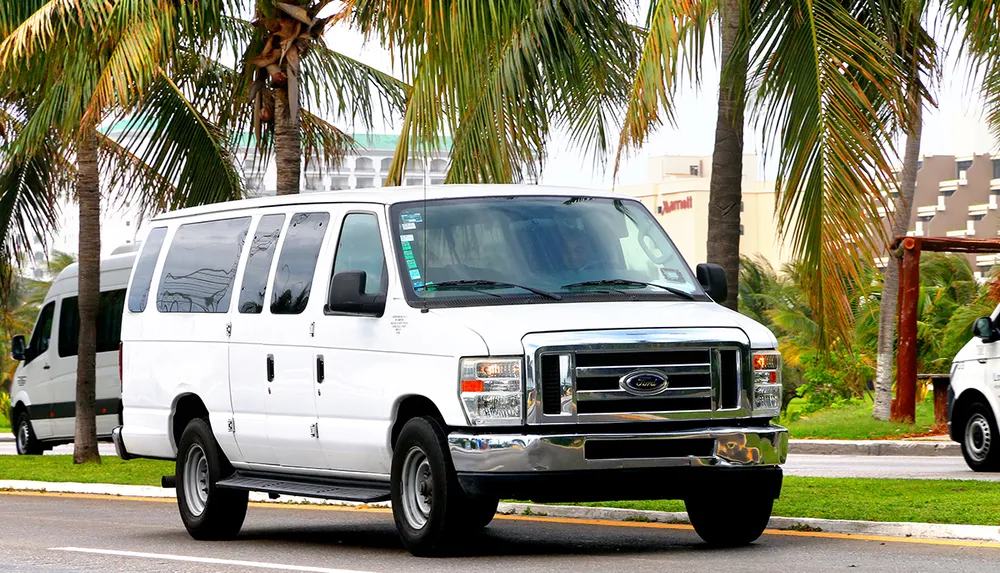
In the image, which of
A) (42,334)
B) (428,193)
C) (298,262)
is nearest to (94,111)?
(298,262)

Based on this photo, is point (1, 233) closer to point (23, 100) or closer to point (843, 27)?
point (23, 100)

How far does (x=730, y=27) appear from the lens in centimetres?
1403

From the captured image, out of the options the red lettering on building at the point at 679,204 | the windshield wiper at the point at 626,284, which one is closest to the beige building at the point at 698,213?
the red lettering on building at the point at 679,204

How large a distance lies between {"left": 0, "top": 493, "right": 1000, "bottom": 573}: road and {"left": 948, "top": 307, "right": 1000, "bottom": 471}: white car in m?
6.10

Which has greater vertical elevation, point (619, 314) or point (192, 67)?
point (192, 67)

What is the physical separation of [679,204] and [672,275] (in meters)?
98.1

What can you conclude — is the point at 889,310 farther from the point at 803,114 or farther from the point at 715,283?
the point at 715,283

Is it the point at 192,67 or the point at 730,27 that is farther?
the point at 192,67

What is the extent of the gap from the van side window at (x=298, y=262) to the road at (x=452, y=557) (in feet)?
5.31

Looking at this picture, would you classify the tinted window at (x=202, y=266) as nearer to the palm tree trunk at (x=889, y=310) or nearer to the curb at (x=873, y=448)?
the curb at (x=873, y=448)

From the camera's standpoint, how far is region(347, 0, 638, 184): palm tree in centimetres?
1328

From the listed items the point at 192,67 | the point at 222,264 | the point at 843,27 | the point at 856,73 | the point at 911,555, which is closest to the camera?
the point at 911,555

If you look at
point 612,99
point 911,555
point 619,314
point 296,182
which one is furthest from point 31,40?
point 911,555

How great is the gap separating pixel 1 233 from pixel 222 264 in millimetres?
14088
